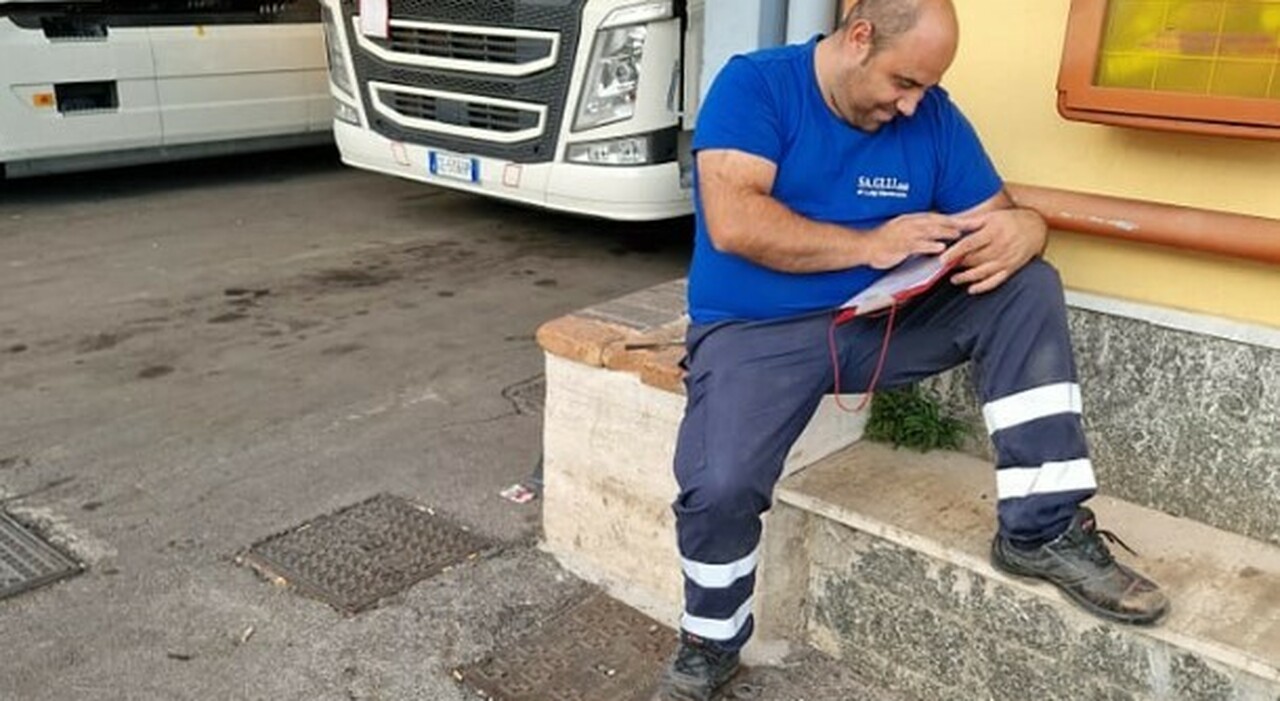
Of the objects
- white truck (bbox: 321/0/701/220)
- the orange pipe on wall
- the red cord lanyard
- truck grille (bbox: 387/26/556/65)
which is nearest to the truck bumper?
white truck (bbox: 321/0/701/220)

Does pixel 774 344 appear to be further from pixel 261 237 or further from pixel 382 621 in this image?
pixel 261 237

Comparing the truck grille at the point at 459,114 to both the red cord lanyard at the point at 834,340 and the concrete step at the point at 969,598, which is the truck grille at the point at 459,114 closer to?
the concrete step at the point at 969,598

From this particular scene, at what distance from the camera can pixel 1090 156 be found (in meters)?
2.71

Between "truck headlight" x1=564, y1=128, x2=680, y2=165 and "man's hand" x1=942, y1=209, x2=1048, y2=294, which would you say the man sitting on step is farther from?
"truck headlight" x1=564, y1=128, x2=680, y2=165

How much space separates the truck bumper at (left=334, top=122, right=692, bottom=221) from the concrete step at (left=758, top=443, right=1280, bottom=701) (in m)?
3.06

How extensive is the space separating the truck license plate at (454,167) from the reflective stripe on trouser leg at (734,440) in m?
3.98

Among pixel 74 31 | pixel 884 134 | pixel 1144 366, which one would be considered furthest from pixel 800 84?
pixel 74 31

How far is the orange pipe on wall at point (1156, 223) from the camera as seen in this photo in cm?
245

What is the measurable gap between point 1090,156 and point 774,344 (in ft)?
3.02

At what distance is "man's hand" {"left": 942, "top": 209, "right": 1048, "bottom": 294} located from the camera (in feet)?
7.93

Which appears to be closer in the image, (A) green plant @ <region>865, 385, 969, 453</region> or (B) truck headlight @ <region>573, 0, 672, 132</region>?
(A) green plant @ <region>865, 385, 969, 453</region>

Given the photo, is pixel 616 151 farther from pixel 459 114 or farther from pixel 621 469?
pixel 621 469

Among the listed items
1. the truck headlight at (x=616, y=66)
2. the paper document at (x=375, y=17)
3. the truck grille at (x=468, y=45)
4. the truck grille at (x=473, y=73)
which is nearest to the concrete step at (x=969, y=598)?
the truck headlight at (x=616, y=66)

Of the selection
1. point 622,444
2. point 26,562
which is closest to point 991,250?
point 622,444
